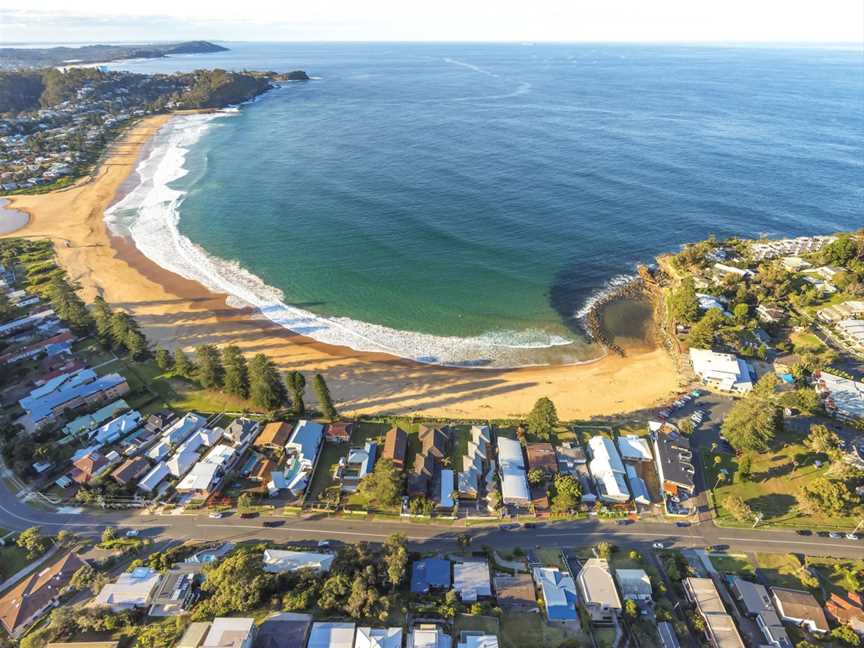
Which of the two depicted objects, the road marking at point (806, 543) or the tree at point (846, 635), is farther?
the road marking at point (806, 543)

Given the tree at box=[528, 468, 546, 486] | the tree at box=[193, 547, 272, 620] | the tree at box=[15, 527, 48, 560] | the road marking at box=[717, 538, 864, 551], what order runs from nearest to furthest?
1. the tree at box=[193, 547, 272, 620]
2. the tree at box=[15, 527, 48, 560]
3. the road marking at box=[717, 538, 864, 551]
4. the tree at box=[528, 468, 546, 486]

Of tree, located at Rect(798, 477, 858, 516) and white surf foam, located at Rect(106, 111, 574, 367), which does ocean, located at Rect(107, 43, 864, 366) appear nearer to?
white surf foam, located at Rect(106, 111, 574, 367)

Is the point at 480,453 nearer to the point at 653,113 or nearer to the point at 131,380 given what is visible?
the point at 131,380

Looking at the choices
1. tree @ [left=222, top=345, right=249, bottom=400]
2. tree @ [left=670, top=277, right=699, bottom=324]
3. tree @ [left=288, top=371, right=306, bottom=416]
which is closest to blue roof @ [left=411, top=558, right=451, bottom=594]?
tree @ [left=288, top=371, right=306, bottom=416]

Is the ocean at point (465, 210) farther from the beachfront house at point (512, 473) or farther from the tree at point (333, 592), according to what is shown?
the tree at point (333, 592)

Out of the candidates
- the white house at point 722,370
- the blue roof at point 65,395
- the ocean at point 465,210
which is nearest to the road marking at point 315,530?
the blue roof at point 65,395

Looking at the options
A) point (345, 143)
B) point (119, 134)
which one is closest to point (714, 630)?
point (345, 143)
